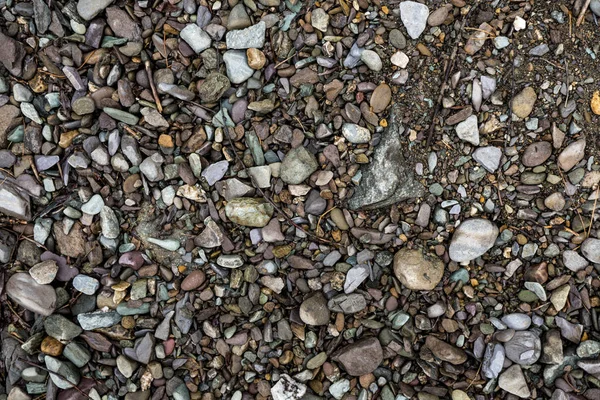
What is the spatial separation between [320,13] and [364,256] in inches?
43.3

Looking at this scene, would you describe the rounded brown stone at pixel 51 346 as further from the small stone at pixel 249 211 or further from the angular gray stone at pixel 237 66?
the angular gray stone at pixel 237 66

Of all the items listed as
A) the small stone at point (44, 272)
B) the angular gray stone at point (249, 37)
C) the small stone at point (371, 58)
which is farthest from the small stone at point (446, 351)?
the small stone at point (44, 272)

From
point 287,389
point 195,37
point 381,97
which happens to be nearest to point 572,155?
point 381,97

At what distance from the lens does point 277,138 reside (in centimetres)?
224

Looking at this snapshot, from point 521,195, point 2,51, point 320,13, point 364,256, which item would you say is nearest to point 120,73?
point 2,51

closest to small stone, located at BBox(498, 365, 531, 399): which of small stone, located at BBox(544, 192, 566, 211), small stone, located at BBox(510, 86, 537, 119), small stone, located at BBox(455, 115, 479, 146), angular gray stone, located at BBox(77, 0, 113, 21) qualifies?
small stone, located at BBox(544, 192, 566, 211)

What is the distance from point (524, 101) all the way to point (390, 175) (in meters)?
0.66

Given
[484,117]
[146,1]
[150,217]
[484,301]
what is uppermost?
→ [146,1]

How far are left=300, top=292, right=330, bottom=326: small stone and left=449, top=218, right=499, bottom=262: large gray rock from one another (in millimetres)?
629

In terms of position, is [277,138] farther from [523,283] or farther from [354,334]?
[523,283]

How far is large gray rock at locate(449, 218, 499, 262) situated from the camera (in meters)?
2.19

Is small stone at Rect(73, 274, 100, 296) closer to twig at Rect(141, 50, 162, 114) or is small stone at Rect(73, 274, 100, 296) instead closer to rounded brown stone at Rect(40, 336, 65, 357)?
rounded brown stone at Rect(40, 336, 65, 357)

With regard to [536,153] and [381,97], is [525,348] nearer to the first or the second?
[536,153]

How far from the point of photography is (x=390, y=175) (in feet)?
7.18
